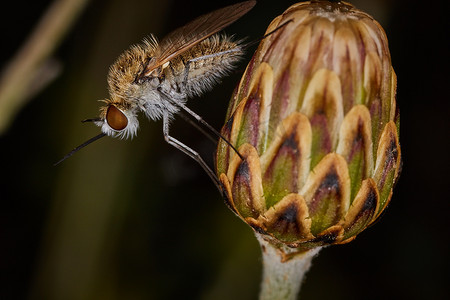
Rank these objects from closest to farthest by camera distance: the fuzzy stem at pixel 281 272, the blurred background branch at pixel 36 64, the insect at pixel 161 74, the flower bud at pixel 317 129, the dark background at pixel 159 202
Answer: the flower bud at pixel 317 129 → the fuzzy stem at pixel 281 272 → the insect at pixel 161 74 → the blurred background branch at pixel 36 64 → the dark background at pixel 159 202

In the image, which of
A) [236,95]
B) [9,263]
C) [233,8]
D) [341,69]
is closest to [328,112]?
[341,69]

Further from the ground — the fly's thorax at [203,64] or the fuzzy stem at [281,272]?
the fly's thorax at [203,64]

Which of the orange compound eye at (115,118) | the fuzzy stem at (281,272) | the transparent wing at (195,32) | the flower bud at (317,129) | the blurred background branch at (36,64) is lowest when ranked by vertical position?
the fuzzy stem at (281,272)

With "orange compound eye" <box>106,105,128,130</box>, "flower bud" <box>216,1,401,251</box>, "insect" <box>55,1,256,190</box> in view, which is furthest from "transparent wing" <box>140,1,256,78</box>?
"flower bud" <box>216,1,401,251</box>

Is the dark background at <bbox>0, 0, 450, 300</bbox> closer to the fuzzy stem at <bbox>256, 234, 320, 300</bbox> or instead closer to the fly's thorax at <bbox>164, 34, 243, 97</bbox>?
the fly's thorax at <bbox>164, 34, 243, 97</bbox>

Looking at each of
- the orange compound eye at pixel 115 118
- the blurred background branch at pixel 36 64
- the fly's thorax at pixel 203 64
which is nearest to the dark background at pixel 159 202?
the blurred background branch at pixel 36 64

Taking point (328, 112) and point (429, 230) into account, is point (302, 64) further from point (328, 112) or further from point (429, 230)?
point (429, 230)

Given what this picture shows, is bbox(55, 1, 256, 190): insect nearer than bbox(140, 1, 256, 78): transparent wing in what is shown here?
→ No

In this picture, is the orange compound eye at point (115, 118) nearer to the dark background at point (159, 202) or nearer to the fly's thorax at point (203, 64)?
the fly's thorax at point (203, 64)
